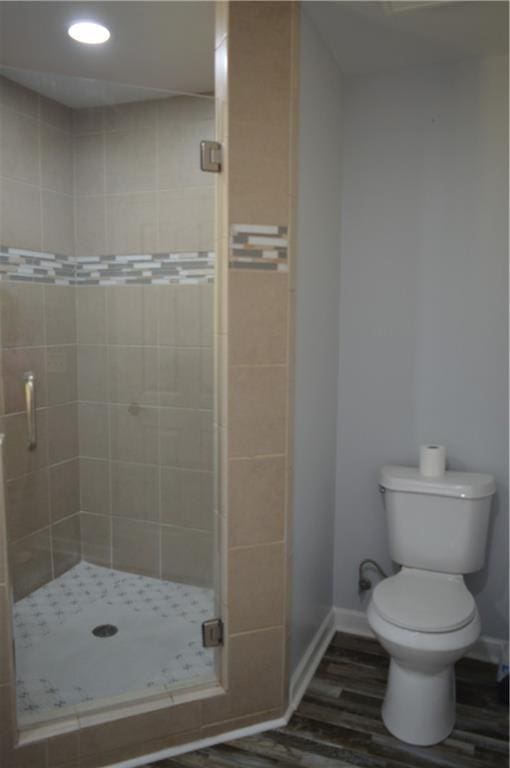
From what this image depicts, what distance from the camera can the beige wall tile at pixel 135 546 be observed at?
2.37 metres

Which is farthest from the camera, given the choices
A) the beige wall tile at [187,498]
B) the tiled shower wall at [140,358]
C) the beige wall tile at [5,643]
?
the tiled shower wall at [140,358]

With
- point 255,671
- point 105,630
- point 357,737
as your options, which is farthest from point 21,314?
point 357,737

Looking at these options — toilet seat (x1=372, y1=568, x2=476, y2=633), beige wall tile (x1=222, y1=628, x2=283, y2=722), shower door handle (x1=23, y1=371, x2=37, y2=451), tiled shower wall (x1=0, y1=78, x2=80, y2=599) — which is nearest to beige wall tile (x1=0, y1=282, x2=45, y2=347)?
tiled shower wall (x1=0, y1=78, x2=80, y2=599)

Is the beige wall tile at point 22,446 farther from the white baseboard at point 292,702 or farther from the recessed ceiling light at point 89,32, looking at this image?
the recessed ceiling light at point 89,32

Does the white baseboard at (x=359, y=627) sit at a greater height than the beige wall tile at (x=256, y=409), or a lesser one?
lesser

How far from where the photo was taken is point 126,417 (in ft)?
7.74

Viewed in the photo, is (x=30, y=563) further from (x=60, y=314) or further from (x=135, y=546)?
(x=60, y=314)

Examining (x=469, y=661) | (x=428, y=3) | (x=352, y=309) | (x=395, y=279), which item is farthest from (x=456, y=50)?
(x=469, y=661)

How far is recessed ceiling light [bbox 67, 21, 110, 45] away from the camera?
77.2 inches

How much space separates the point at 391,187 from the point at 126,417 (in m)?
1.43

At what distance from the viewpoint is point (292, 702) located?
6.79 ft

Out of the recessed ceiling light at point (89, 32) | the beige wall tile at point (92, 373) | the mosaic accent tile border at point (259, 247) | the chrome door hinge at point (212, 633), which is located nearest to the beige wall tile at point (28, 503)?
the beige wall tile at point (92, 373)

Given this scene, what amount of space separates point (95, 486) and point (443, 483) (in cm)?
137

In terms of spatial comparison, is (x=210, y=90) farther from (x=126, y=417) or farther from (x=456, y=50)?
(x=126, y=417)
